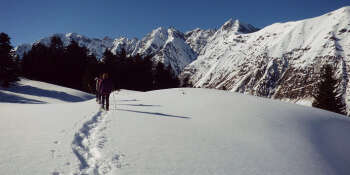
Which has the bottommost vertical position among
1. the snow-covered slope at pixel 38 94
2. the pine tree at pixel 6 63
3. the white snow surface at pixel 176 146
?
the white snow surface at pixel 176 146

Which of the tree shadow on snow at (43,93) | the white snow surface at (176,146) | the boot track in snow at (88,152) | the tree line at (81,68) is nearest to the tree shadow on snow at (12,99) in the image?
the tree shadow on snow at (43,93)

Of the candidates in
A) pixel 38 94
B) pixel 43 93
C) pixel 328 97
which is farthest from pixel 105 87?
pixel 328 97

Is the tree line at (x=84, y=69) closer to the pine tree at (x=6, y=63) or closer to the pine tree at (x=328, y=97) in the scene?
the pine tree at (x=328, y=97)

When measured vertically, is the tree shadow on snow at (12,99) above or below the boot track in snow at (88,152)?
above

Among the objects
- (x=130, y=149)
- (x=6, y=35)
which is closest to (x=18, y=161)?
(x=130, y=149)

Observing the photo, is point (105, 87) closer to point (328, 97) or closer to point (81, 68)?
point (328, 97)

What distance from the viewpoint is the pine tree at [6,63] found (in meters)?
32.9

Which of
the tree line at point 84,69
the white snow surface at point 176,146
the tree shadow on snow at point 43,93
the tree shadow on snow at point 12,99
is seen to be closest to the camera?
the white snow surface at point 176,146

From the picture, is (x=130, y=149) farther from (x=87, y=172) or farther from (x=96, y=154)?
(x=87, y=172)

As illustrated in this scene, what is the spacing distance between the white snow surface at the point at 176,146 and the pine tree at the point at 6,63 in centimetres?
3309

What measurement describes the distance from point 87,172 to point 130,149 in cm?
147

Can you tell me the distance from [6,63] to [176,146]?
41.5 meters

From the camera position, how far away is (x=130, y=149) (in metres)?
5.47

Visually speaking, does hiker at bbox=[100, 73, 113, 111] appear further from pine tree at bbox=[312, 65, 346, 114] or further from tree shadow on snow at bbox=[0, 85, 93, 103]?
pine tree at bbox=[312, 65, 346, 114]
